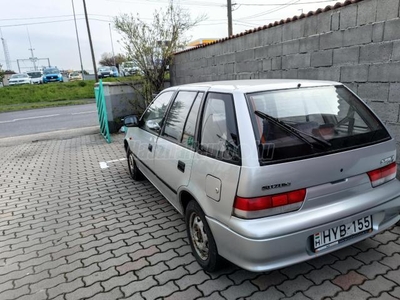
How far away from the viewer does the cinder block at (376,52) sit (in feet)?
10.2

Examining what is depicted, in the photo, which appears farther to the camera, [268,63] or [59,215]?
[268,63]

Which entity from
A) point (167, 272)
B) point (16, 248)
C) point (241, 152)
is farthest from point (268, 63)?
point (16, 248)

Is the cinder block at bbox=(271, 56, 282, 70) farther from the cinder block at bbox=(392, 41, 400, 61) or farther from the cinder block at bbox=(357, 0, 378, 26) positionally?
the cinder block at bbox=(392, 41, 400, 61)

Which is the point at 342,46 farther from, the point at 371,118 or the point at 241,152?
the point at 241,152

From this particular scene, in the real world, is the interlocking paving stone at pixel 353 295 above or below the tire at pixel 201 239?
below

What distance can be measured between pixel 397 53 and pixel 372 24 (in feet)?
1.54

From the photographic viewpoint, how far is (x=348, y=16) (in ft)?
11.6

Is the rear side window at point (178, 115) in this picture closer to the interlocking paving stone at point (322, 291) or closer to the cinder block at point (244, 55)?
the interlocking paving stone at point (322, 291)

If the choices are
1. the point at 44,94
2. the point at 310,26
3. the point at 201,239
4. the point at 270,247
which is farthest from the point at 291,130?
the point at 44,94

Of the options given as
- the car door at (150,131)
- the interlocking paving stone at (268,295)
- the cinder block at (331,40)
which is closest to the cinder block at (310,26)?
the cinder block at (331,40)

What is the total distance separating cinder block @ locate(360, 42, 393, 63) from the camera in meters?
3.11

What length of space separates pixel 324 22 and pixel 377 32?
84 cm

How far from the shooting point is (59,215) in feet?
12.3

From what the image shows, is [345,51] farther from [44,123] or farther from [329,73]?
[44,123]
